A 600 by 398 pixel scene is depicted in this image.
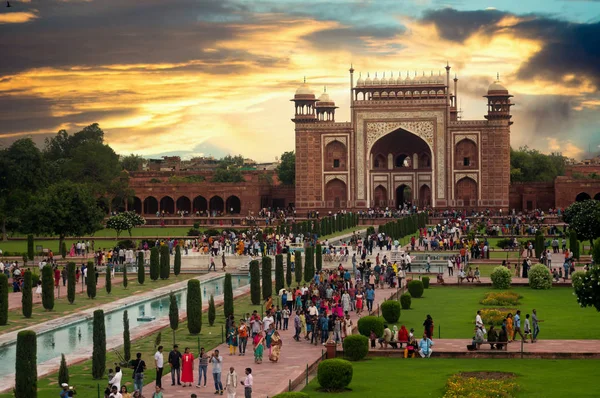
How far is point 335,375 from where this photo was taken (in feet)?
48.3

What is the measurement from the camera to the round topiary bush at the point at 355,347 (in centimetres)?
1702

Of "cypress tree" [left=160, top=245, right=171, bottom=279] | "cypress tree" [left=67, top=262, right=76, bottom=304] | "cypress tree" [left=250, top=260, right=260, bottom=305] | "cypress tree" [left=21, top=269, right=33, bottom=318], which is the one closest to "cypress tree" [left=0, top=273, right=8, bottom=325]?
"cypress tree" [left=21, top=269, right=33, bottom=318]

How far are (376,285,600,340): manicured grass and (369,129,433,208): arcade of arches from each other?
31545mm

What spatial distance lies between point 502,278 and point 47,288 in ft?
37.6

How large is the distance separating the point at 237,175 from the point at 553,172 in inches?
903

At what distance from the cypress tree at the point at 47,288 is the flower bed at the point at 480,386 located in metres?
11.9

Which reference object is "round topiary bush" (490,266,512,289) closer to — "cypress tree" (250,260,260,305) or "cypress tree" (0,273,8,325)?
"cypress tree" (250,260,260,305)

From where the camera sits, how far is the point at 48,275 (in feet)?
79.0

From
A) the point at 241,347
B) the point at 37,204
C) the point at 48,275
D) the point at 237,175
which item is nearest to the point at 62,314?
the point at 48,275

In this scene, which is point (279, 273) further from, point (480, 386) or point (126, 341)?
point (480, 386)

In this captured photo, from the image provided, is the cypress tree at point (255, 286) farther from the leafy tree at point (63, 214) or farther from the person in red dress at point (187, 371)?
the leafy tree at point (63, 214)

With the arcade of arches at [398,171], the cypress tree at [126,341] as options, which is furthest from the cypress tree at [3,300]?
the arcade of arches at [398,171]

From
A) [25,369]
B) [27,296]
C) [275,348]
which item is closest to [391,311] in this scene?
[275,348]

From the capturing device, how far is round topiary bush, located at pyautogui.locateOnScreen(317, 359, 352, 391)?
580 inches
